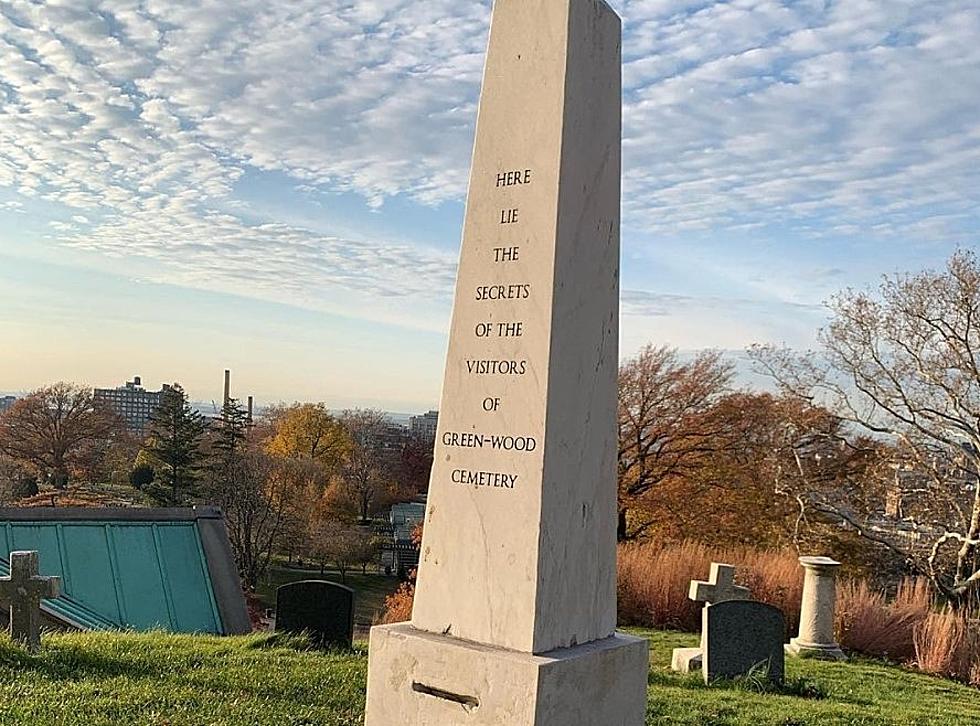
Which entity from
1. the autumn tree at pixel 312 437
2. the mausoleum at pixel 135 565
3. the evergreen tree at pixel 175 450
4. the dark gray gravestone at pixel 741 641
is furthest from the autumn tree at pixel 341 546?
the dark gray gravestone at pixel 741 641

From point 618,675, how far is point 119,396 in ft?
177

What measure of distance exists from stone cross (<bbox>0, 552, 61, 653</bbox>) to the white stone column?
9298 millimetres

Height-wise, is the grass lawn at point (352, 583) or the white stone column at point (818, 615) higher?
the white stone column at point (818, 615)

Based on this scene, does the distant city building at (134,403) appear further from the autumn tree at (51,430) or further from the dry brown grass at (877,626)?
the dry brown grass at (877,626)

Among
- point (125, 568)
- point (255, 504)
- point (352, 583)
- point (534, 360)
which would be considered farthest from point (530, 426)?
point (352, 583)

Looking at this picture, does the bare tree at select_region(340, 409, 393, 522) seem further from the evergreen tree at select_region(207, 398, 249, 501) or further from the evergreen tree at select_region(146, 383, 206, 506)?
the evergreen tree at select_region(146, 383, 206, 506)

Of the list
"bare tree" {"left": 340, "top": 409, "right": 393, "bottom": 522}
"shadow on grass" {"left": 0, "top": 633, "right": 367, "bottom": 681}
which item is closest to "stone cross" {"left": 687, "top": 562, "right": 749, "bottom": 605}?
"shadow on grass" {"left": 0, "top": 633, "right": 367, "bottom": 681}

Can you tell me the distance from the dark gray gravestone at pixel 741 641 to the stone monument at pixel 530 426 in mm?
5531

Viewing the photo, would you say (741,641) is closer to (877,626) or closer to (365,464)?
(877,626)

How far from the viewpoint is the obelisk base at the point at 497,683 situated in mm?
3371

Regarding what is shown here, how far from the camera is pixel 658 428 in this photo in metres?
26.0

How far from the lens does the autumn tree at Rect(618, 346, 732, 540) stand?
1016 inches

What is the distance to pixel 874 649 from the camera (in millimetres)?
13477

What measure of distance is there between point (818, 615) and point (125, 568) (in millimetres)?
9982
